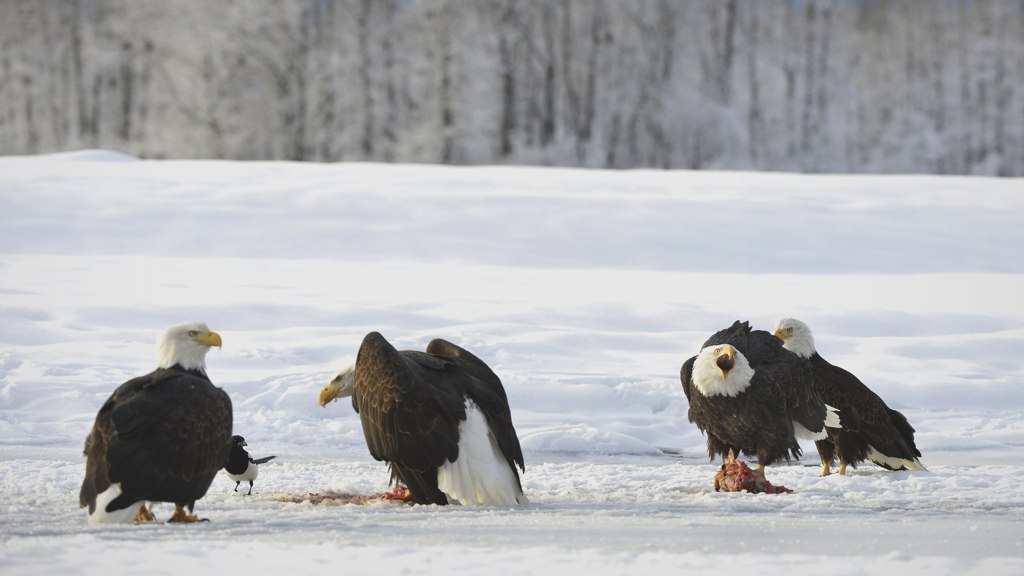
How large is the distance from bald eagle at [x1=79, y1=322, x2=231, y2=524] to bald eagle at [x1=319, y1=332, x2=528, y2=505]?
0.68 m

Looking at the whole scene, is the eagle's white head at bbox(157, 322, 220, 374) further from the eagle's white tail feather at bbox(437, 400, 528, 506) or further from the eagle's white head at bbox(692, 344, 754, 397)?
the eagle's white head at bbox(692, 344, 754, 397)

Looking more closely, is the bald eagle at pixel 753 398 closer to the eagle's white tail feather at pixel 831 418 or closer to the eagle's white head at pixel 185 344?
the eagle's white tail feather at pixel 831 418

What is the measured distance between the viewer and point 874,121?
3594cm

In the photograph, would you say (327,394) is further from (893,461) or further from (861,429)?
(893,461)

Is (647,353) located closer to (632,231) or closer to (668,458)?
(668,458)

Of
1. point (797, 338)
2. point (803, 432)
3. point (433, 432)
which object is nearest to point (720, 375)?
point (803, 432)

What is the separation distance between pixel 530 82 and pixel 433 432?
28.2 m

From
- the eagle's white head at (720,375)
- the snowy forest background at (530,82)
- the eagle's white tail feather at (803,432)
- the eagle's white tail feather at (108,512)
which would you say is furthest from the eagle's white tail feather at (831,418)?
the snowy forest background at (530,82)

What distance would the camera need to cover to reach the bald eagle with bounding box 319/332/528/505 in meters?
5.49

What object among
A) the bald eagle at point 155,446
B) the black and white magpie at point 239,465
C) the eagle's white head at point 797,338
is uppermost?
the eagle's white head at point 797,338

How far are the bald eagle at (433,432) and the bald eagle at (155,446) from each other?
680mm

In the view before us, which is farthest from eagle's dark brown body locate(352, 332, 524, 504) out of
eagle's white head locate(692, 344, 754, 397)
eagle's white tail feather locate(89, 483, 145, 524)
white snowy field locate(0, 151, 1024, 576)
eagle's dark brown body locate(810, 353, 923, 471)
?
eagle's dark brown body locate(810, 353, 923, 471)

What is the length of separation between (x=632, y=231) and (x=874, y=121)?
22.9 m

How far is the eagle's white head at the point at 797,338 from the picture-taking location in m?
7.00
